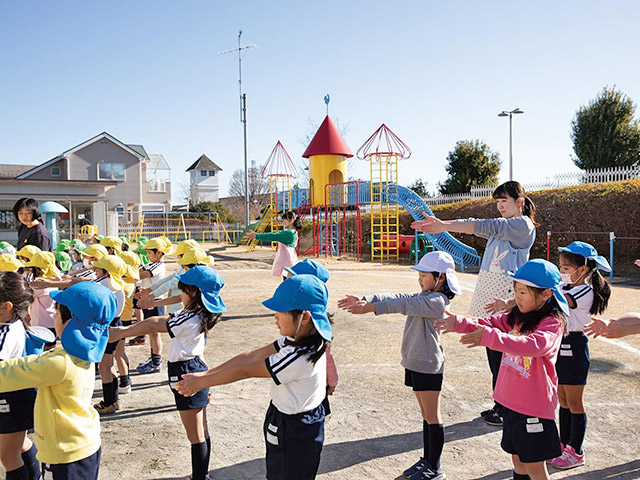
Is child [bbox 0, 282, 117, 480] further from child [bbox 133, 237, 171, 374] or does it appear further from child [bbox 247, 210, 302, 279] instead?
child [bbox 247, 210, 302, 279]

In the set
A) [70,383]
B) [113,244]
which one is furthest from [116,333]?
[113,244]

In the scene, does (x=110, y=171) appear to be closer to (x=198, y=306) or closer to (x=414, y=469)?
(x=198, y=306)

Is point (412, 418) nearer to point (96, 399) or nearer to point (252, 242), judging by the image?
point (96, 399)

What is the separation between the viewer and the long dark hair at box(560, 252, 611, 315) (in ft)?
12.7

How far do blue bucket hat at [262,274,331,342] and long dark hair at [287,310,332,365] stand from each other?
0.05 metres

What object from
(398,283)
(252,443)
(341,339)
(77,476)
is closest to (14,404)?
(77,476)

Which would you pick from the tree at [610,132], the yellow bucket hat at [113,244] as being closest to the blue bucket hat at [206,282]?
the yellow bucket hat at [113,244]

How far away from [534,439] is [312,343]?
1421mm

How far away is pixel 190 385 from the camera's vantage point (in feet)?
7.40

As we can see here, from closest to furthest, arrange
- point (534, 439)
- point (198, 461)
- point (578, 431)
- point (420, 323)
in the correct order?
point (534, 439)
point (198, 461)
point (420, 323)
point (578, 431)

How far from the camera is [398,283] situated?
14.1 m

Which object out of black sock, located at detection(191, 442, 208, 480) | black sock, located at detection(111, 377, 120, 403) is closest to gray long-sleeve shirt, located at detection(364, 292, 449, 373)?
black sock, located at detection(191, 442, 208, 480)

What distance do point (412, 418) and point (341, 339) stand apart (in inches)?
116

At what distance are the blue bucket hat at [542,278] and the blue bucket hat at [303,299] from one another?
48.7 inches
